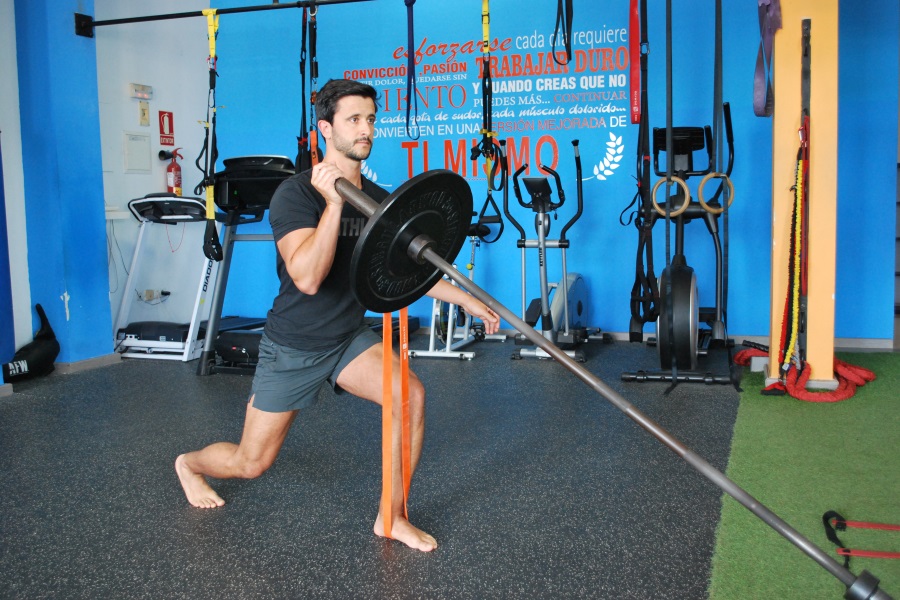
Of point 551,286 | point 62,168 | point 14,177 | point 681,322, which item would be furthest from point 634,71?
point 14,177

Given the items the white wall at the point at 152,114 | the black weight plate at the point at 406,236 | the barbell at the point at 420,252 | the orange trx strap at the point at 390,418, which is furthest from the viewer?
the white wall at the point at 152,114

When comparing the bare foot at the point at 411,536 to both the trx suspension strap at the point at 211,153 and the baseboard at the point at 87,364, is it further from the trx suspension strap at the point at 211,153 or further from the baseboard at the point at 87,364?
the baseboard at the point at 87,364

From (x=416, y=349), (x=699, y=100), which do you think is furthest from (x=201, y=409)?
(x=699, y=100)

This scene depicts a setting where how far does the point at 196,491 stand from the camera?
9.71 feet

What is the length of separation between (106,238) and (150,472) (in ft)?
10.2

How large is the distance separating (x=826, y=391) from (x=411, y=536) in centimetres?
307

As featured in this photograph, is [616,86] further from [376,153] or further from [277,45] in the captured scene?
[277,45]

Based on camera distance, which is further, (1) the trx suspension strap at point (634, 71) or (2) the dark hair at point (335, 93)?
(1) the trx suspension strap at point (634, 71)

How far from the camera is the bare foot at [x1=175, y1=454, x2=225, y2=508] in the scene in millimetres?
2957

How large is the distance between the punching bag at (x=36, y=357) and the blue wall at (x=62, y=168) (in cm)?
7

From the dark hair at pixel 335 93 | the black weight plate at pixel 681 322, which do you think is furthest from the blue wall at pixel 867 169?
the dark hair at pixel 335 93

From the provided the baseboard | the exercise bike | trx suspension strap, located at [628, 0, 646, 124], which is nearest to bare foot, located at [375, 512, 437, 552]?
the exercise bike

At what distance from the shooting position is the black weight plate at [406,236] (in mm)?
1828

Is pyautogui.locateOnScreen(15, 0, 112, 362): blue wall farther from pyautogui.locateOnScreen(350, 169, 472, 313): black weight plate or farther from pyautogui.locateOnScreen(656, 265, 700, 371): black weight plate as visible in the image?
pyautogui.locateOnScreen(350, 169, 472, 313): black weight plate
